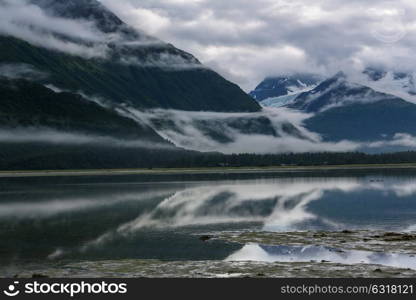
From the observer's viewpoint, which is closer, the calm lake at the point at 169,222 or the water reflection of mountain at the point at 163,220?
the calm lake at the point at 169,222

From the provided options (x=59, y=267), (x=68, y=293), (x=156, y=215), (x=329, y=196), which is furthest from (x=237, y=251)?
(x=329, y=196)

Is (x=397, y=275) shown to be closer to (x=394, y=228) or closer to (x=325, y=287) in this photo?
(x=325, y=287)

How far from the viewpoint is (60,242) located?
6788 cm

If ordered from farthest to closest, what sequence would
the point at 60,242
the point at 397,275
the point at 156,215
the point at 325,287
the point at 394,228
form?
the point at 156,215 < the point at 394,228 < the point at 60,242 < the point at 397,275 < the point at 325,287

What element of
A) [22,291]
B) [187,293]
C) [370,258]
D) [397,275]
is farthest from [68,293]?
[370,258]

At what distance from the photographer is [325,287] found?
37.8 m

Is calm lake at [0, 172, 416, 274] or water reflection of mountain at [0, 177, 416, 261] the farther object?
water reflection of mountain at [0, 177, 416, 261]

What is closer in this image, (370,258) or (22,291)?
(22,291)

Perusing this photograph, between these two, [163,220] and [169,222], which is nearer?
[169,222]

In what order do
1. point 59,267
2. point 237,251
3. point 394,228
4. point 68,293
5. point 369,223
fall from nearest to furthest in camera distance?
1. point 68,293
2. point 59,267
3. point 237,251
4. point 394,228
5. point 369,223

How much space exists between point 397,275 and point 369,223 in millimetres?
37875

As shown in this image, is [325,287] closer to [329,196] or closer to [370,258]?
[370,258]

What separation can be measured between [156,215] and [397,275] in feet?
190

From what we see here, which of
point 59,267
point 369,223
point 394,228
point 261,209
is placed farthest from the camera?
point 261,209
